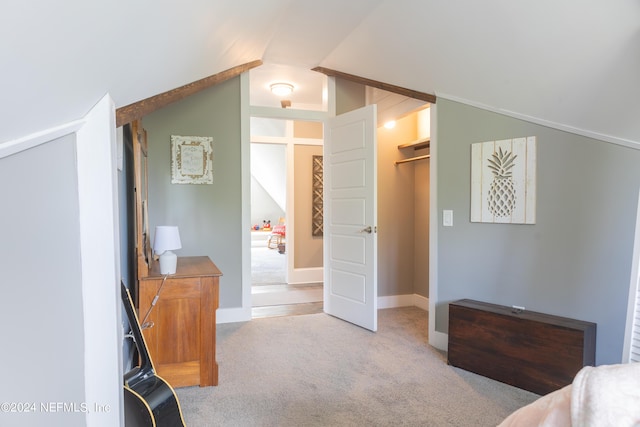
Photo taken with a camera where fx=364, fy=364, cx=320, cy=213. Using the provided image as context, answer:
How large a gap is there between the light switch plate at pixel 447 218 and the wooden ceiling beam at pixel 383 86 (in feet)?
2.99

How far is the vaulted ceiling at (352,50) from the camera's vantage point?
2.53ft

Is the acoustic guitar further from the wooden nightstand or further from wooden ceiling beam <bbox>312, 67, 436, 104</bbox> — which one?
wooden ceiling beam <bbox>312, 67, 436, 104</bbox>

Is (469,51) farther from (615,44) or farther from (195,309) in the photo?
(195,309)

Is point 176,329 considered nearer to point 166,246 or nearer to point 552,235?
point 166,246

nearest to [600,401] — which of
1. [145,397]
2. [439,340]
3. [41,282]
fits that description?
[41,282]

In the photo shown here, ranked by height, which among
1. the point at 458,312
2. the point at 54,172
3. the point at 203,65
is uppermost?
the point at 203,65

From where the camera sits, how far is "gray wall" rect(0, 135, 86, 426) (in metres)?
0.90

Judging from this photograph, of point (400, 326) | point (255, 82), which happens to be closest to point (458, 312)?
point (400, 326)

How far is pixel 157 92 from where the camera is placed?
1.92 m

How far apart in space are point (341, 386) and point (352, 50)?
2.68 meters

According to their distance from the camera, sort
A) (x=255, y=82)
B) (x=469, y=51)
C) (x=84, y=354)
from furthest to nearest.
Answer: (x=255, y=82) → (x=469, y=51) → (x=84, y=354)

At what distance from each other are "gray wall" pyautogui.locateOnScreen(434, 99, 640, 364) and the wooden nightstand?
70.9 inches

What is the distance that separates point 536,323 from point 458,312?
51 cm

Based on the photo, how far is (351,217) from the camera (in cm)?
358
